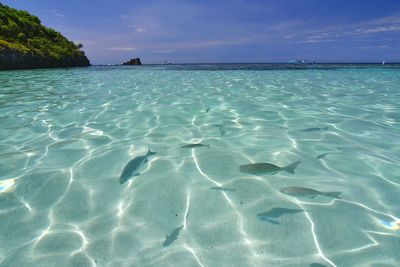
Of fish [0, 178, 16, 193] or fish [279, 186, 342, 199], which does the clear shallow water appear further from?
fish [279, 186, 342, 199]

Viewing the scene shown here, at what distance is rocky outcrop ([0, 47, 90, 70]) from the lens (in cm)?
3212

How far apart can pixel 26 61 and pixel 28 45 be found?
20.9 feet

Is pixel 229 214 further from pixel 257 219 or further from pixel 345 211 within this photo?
pixel 345 211

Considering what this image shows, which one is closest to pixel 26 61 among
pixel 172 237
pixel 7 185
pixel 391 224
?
pixel 7 185

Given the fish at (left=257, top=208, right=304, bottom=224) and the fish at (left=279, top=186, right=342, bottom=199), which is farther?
the fish at (left=279, top=186, right=342, bottom=199)

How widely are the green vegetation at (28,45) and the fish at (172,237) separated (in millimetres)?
39024

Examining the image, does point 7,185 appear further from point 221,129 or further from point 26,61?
point 26,61

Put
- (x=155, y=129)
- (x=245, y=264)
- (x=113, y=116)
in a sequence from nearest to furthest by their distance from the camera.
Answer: (x=245, y=264) < (x=155, y=129) < (x=113, y=116)

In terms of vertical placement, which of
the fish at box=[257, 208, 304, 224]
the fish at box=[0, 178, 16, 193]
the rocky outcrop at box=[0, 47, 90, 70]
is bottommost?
the fish at box=[257, 208, 304, 224]

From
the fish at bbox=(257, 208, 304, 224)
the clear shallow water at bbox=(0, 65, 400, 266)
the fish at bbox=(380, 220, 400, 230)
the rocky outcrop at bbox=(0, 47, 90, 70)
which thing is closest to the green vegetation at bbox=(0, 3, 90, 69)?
the rocky outcrop at bbox=(0, 47, 90, 70)

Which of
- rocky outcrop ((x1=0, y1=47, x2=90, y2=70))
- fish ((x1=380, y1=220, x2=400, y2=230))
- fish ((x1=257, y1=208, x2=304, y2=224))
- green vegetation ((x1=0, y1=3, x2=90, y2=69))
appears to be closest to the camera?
fish ((x1=380, y1=220, x2=400, y2=230))

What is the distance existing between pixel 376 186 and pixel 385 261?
1.26 metres

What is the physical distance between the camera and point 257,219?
→ 2.37 m

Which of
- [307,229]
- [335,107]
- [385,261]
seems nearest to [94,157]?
[307,229]
